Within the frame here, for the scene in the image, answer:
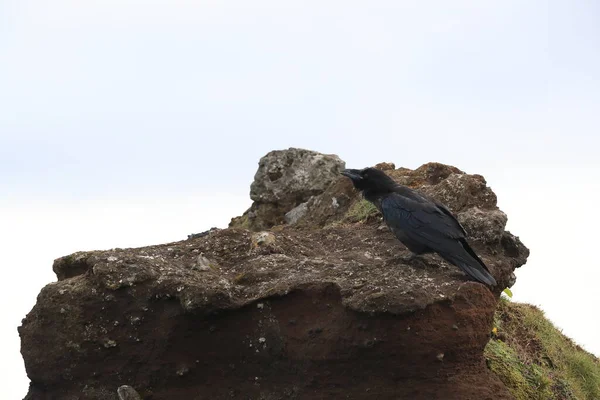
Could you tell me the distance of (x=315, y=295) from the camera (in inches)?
302

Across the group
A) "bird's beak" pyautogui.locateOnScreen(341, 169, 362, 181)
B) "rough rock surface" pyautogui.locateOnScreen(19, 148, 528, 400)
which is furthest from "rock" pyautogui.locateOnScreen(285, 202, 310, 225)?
"rough rock surface" pyautogui.locateOnScreen(19, 148, 528, 400)

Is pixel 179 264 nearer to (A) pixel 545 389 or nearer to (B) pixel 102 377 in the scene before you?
(B) pixel 102 377

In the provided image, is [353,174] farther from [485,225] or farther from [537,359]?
[537,359]

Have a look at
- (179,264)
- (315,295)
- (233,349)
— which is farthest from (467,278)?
(179,264)

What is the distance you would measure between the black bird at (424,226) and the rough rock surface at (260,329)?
0.19 meters

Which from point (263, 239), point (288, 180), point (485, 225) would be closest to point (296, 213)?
point (288, 180)

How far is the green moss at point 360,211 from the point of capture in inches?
433

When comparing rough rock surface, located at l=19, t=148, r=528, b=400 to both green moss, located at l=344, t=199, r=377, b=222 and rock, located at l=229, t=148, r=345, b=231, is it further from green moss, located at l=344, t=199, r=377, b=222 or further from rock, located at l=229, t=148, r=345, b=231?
rock, located at l=229, t=148, r=345, b=231

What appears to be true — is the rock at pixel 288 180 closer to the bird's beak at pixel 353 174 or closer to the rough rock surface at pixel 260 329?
the bird's beak at pixel 353 174

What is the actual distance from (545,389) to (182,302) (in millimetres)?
5439

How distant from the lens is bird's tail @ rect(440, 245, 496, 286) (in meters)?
7.98

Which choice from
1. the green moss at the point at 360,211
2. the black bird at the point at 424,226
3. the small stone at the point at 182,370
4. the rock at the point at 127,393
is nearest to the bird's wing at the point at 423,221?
the black bird at the point at 424,226

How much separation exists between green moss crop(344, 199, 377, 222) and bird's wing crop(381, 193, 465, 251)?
6.85ft

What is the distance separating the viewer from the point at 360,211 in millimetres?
11531
